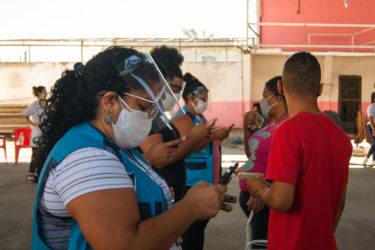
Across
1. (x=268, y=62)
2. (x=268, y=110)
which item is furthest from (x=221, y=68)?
(x=268, y=110)

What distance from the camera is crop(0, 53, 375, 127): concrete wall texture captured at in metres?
16.0

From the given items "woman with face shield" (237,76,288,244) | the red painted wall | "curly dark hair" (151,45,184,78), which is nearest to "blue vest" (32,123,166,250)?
"woman with face shield" (237,76,288,244)

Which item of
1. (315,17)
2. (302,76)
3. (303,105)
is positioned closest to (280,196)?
(303,105)

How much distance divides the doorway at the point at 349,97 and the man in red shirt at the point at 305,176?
15.2 meters

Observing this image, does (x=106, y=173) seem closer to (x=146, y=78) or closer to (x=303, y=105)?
(x=146, y=78)

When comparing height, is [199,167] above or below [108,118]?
below

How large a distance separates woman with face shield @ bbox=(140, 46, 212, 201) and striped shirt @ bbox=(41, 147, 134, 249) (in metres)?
0.93

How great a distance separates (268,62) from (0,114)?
12.1 meters

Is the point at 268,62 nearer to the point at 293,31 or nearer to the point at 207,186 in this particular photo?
the point at 293,31

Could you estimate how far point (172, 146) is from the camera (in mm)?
2627

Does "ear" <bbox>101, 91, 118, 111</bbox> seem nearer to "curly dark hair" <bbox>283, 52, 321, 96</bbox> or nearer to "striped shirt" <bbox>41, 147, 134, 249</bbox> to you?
"striped shirt" <bbox>41, 147, 134, 249</bbox>

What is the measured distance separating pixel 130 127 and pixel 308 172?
95cm

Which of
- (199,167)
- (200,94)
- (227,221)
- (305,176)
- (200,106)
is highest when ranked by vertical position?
(200,94)

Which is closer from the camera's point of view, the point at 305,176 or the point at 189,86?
the point at 305,176
